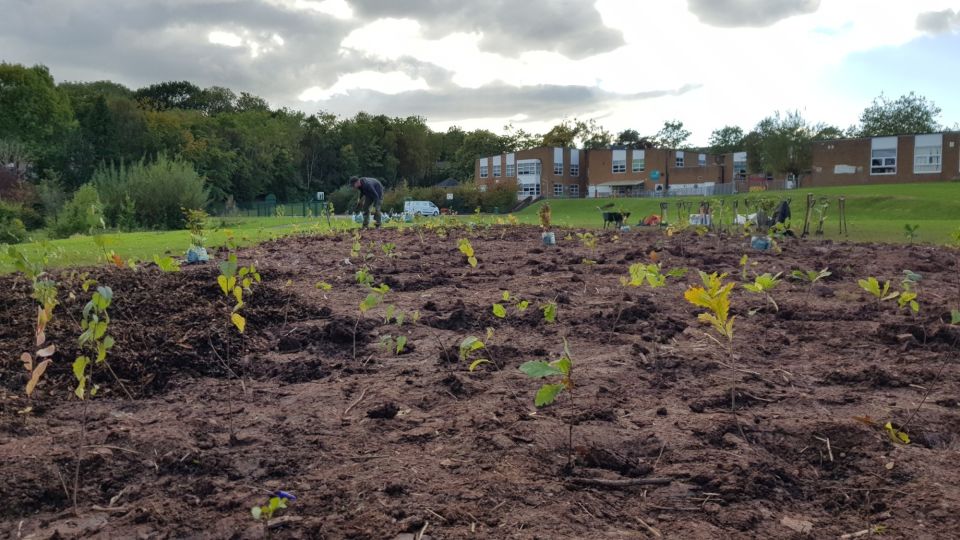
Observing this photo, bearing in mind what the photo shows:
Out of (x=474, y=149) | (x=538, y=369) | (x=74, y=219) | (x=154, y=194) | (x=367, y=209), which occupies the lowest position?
(x=538, y=369)

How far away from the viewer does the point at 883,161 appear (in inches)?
1939

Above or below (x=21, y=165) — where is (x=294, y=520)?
below

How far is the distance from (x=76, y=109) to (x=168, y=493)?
180 feet

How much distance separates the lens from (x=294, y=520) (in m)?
1.92

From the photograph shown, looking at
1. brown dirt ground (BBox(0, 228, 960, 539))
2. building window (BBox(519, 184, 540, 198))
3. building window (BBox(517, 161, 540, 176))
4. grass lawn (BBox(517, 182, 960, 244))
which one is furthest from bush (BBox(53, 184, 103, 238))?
building window (BBox(519, 184, 540, 198))

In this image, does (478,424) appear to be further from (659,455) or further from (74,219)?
(74,219)

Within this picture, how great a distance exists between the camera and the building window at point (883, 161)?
48969 mm

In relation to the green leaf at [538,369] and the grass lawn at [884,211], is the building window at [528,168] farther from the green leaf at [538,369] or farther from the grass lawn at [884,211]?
the green leaf at [538,369]

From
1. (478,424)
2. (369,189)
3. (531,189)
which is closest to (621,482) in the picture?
(478,424)

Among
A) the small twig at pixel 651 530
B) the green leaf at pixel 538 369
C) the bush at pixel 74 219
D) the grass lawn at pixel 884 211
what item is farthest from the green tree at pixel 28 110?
the small twig at pixel 651 530

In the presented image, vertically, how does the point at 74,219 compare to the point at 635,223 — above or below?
above

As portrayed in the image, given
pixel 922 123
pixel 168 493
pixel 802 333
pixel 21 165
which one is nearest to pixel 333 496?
pixel 168 493

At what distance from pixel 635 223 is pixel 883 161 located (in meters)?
36.2

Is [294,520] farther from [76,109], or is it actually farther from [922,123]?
[922,123]
